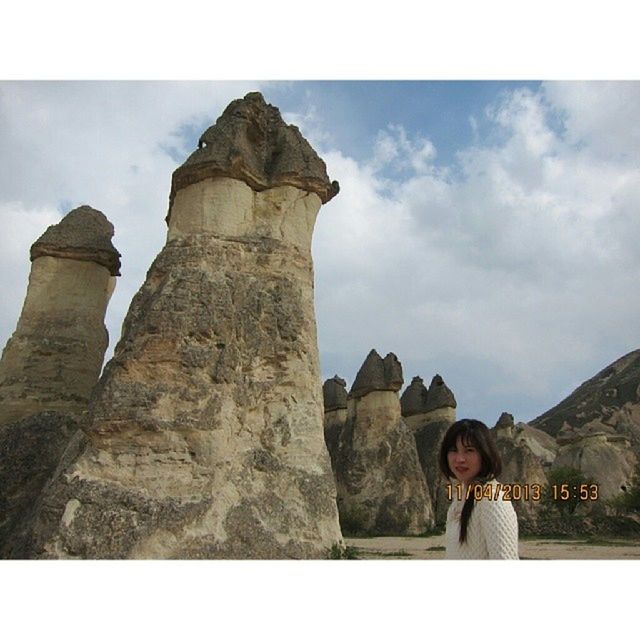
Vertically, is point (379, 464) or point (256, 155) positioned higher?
point (256, 155)

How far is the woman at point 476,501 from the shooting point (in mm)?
2342

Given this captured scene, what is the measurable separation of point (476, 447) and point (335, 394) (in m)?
21.3

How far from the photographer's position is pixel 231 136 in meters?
8.66

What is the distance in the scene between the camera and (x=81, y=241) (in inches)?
399

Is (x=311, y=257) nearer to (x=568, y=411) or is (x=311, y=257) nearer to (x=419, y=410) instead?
(x=419, y=410)

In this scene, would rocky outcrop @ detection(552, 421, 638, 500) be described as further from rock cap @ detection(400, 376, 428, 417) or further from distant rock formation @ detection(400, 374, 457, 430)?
rock cap @ detection(400, 376, 428, 417)

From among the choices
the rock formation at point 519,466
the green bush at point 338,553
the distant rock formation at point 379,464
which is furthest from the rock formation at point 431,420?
the green bush at point 338,553

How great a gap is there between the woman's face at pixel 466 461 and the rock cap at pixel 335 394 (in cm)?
2109

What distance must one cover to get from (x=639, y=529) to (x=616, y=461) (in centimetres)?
670

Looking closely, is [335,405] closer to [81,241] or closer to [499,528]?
[81,241]

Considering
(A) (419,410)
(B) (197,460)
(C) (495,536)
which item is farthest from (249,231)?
(A) (419,410)

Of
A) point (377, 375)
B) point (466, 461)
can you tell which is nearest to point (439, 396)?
point (377, 375)

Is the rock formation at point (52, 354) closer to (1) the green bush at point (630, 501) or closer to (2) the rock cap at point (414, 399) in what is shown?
(1) the green bush at point (630, 501)

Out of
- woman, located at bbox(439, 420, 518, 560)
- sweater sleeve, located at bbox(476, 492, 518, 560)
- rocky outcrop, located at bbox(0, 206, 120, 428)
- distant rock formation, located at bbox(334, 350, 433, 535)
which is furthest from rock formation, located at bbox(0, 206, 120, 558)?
distant rock formation, located at bbox(334, 350, 433, 535)
